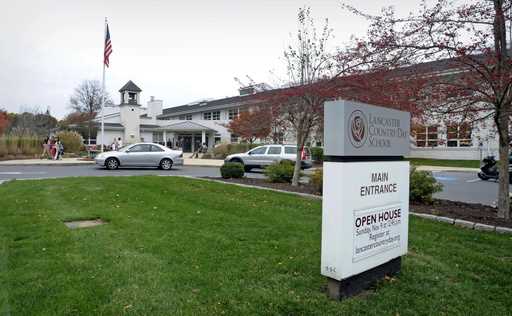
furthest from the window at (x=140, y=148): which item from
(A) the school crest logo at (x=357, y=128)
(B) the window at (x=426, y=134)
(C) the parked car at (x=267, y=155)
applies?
(A) the school crest logo at (x=357, y=128)

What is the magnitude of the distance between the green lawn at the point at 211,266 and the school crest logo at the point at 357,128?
4.90ft

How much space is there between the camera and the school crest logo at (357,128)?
3738 mm

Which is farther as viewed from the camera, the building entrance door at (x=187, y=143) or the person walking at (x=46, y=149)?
the building entrance door at (x=187, y=143)

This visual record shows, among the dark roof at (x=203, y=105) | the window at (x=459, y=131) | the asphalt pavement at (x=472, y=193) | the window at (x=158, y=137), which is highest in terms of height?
the dark roof at (x=203, y=105)

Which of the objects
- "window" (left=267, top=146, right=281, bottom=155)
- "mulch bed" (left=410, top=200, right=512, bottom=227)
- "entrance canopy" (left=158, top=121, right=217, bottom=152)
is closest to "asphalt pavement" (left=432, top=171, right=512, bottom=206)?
"mulch bed" (left=410, top=200, right=512, bottom=227)

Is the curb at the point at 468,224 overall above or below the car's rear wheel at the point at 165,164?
below

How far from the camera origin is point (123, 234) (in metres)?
5.53

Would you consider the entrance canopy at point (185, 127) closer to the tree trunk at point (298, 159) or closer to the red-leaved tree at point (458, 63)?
the tree trunk at point (298, 159)

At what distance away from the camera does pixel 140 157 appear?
19.9 meters

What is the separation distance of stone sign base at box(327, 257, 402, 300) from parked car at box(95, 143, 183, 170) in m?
17.3

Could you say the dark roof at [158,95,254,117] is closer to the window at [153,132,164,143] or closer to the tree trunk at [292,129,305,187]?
the window at [153,132,164,143]

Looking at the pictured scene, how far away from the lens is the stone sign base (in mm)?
3623

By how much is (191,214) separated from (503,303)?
485 centimetres

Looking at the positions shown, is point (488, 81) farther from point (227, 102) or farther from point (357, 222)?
point (227, 102)
